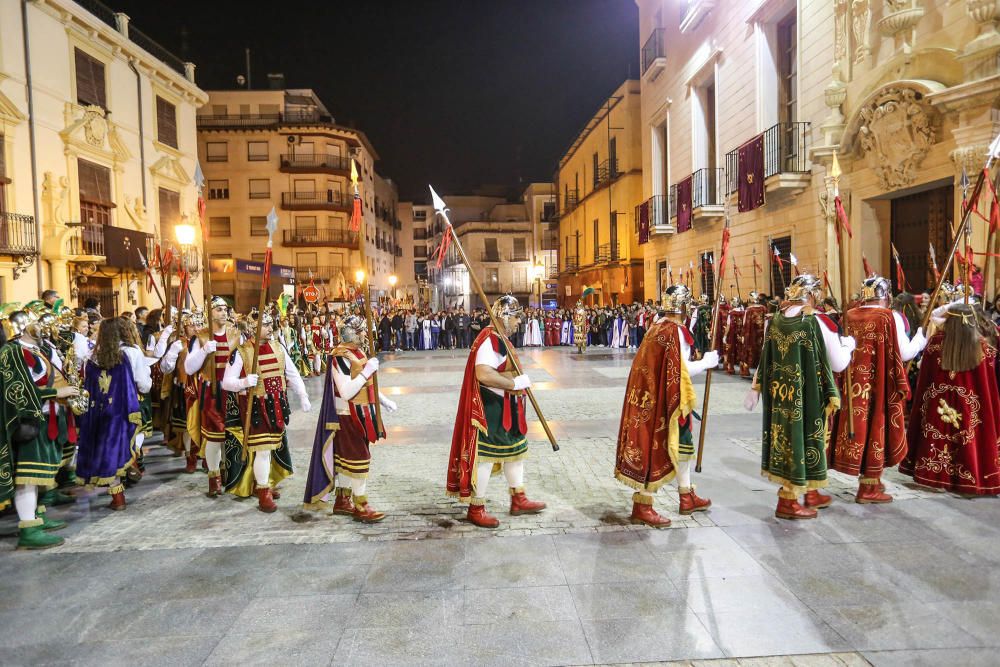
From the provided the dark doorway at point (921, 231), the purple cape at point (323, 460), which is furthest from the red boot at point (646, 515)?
the dark doorway at point (921, 231)

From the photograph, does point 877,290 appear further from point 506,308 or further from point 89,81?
point 89,81

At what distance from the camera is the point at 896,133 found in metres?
9.78

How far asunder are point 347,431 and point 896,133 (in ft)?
31.8

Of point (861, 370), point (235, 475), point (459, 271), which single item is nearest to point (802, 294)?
point (861, 370)

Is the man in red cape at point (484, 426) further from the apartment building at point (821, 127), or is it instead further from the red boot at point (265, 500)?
the apartment building at point (821, 127)

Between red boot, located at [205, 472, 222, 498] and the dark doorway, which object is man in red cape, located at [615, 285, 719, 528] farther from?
the dark doorway

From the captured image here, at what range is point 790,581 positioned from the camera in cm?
382

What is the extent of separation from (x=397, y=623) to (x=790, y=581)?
7.79ft

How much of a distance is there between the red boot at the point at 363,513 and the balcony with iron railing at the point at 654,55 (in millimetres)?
20042

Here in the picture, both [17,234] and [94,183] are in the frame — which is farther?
[94,183]

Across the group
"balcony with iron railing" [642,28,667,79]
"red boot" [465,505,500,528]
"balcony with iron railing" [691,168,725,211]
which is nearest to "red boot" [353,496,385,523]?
"red boot" [465,505,500,528]

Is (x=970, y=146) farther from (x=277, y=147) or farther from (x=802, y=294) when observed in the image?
(x=277, y=147)

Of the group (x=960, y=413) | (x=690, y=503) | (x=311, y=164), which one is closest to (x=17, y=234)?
(x=690, y=503)

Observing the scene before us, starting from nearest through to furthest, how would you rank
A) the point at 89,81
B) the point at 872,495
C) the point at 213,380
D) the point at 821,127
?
the point at 872,495 → the point at 213,380 → the point at 821,127 → the point at 89,81
